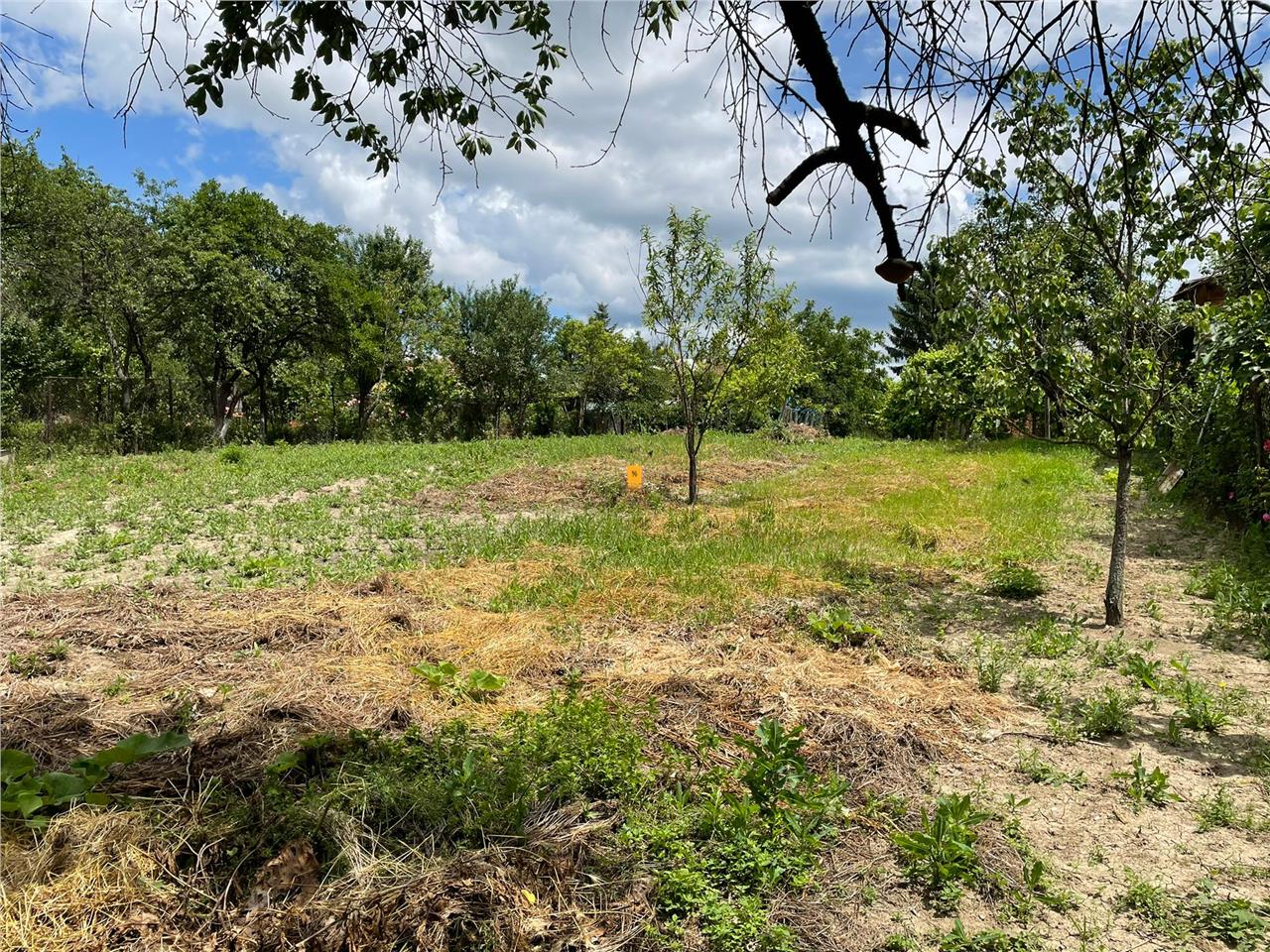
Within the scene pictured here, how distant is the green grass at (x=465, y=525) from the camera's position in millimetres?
6594

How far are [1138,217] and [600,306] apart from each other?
3638 cm

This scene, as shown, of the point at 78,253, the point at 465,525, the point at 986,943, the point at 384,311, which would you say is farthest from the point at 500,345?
the point at 986,943

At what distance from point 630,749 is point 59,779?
2.13 metres

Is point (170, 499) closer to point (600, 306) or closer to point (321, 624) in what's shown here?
point (321, 624)

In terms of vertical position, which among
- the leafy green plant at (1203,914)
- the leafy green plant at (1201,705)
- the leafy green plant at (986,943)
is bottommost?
the leafy green plant at (986,943)

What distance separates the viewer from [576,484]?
13.2 meters

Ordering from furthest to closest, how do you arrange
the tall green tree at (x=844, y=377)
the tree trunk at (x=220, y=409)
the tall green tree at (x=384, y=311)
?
the tall green tree at (x=844, y=377) < the tall green tree at (x=384, y=311) < the tree trunk at (x=220, y=409)

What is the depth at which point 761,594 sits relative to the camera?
19.7 feet

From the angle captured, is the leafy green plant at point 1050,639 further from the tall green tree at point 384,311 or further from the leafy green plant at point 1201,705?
the tall green tree at point 384,311

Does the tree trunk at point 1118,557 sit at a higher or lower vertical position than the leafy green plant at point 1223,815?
higher

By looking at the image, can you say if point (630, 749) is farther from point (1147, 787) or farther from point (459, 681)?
point (1147, 787)

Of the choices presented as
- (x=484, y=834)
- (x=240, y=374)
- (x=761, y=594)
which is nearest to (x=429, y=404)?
(x=240, y=374)

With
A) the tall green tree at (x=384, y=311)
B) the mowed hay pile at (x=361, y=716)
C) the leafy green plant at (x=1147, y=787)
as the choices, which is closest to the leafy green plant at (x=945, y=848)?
the mowed hay pile at (x=361, y=716)

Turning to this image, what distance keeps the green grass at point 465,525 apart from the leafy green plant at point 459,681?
159 centimetres
